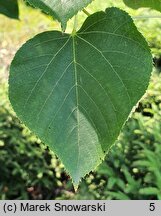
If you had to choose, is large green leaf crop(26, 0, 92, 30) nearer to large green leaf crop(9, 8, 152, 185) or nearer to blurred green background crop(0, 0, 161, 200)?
large green leaf crop(9, 8, 152, 185)

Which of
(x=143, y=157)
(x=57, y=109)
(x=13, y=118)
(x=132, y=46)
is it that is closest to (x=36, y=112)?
(x=57, y=109)

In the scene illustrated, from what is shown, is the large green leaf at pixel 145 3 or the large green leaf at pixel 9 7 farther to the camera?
the large green leaf at pixel 9 7

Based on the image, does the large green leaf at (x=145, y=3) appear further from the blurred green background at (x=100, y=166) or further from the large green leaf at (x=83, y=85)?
the blurred green background at (x=100, y=166)

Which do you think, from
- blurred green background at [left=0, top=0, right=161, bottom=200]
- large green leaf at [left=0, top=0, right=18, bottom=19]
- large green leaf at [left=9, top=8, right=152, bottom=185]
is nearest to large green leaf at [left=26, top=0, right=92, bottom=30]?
large green leaf at [left=9, top=8, right=152, bottom=185]

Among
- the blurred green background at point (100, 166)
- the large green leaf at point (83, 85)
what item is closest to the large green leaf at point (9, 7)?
the large green leaf at point (83, 85)

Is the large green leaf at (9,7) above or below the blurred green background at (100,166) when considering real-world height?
below

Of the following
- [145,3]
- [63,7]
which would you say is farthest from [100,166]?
[63,7]

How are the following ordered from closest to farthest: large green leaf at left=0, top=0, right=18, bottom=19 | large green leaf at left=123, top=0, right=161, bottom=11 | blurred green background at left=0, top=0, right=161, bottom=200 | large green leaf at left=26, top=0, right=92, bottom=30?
large green leaf at left=26, top=0, right=92, bottom=30 → large green leaf at left=123, top=0, right=161, bottom=11 → large green leaf at left=0, top=0, right=18, bottom=19 → blurred green background at left=0, top=0, right=161, bottom=200
